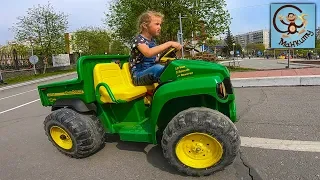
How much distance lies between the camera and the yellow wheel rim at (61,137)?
3799 millimetres

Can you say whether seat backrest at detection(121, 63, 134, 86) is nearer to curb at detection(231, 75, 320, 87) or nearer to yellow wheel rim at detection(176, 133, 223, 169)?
yellow wheel rim at detection(176, 133, 223, 169)

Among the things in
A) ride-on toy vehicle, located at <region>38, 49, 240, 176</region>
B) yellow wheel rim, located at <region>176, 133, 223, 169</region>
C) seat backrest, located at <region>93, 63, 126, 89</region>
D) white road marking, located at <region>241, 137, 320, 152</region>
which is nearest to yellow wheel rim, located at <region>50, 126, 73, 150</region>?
ride-on toy vehicle, located at <region>38, 49, 240, 176</region>

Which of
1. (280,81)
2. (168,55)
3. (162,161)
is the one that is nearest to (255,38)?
(280,81)

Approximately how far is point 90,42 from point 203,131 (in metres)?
47.0

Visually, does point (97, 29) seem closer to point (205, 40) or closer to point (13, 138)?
point (205, 40)

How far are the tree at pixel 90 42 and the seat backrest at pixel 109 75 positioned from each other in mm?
44342

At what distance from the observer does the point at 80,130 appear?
3.56 m

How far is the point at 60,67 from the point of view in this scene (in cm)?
3516

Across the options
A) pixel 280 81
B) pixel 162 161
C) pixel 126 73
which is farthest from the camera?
pixel 280 81

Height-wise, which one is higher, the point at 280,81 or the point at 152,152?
the point at 280,81

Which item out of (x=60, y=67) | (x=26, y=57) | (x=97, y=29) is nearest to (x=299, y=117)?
(x=26, y=57)

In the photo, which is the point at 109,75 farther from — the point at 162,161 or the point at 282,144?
the point at 282,144

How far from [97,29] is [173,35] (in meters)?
34.8

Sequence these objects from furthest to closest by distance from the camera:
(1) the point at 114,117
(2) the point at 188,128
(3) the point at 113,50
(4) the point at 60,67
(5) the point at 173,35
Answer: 1. (3) the point at 113,50
2. (4) the point at 60,67
3. (5) the point at 173,35
4. (1) the point at 114,117
5. (2) the point at 188,128
